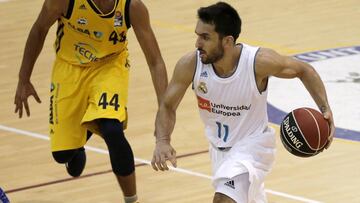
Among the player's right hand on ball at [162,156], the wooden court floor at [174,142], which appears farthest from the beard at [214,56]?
the wooden court floor at [174,142]

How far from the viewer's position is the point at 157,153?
6.96 meters

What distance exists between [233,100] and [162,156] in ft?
2.17

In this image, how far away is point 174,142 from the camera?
35.2ft

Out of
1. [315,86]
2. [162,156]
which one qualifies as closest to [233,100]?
[315,86]

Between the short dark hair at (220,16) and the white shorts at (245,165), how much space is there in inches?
29.4

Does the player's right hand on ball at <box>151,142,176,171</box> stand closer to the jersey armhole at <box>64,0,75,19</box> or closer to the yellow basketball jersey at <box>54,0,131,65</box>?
the yellow basketball jersey at <box>54,0,131,65</box>

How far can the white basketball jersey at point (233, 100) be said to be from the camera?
23.8 feet

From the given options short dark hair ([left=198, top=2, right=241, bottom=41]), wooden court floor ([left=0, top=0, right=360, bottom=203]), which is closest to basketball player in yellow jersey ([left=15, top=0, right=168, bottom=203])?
wooden court floor ([left=0, top=0, right=360, bottom=203])

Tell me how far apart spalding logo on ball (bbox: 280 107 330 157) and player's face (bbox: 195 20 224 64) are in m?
0.68

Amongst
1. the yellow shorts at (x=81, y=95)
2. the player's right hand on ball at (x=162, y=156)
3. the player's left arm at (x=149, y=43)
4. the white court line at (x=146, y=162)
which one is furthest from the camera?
the white court line at (x=146, y=162)

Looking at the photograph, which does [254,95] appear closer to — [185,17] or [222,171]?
[222,171]

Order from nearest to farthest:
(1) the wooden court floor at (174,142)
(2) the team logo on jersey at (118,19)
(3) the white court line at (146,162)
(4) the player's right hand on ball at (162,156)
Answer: (4) the player's right hand on ball at (162,156) → (2) the team logo on jersey at (118,19) → (3) the white court line at (146,162) → (1) the wooden court floor at (174,142)

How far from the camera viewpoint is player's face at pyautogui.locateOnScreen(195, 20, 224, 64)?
708 cm

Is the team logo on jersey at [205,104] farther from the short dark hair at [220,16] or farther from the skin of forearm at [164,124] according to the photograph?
the short dark hair at [220,16]
